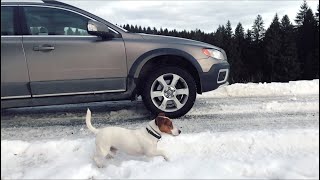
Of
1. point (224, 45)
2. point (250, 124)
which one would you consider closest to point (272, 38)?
point (224, 45)

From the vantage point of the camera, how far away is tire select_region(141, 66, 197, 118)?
5887 millimetres

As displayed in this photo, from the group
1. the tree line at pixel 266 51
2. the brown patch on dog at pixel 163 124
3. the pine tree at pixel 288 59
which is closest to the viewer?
the brown patch on dog at pixel 163 124

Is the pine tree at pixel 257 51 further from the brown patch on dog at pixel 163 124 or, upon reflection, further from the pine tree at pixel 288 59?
the brown patch on dog at pixel 163 124

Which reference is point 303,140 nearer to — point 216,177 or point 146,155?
point 216,177

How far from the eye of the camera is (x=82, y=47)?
5590mm

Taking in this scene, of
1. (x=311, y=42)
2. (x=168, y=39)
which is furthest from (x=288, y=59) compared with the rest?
(x=168, y=39)

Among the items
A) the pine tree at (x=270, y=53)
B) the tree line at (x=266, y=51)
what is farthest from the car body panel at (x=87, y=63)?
the pine tree at (x=270, y=53)

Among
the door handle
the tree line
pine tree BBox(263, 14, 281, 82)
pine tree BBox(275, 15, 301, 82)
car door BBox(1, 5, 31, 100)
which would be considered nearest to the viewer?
car door BBox(1, 5, 31, 100)

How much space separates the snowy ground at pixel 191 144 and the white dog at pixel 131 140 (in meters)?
0.09

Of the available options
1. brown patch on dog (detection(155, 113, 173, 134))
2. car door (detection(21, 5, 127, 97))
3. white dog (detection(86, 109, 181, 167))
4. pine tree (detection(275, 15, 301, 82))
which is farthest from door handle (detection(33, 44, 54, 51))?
pine tree (detection(275, 15, 301, 82))

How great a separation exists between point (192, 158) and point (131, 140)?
617mm

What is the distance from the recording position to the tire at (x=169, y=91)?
19.3 ft

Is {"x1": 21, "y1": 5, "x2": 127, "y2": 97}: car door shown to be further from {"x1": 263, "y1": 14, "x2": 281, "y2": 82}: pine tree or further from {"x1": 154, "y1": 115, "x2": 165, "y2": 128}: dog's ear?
{"x1": 263, "y1": 14, "x2": 281, "y2": 82}: pine tree

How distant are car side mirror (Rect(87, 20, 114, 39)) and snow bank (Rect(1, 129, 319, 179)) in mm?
1608
